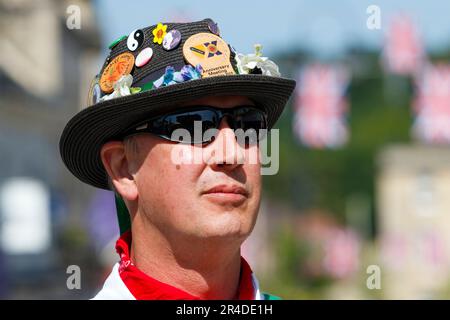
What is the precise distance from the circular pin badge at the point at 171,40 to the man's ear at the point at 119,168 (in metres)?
0.34

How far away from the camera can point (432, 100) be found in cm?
3959

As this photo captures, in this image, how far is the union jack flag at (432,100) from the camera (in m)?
39.6

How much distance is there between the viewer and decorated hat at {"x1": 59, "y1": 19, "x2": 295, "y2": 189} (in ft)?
10.2

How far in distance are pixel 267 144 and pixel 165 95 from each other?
495 mm

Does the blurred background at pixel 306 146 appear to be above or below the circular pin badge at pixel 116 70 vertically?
above

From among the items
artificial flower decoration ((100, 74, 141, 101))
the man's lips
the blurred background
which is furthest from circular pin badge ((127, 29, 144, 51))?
the blurred background

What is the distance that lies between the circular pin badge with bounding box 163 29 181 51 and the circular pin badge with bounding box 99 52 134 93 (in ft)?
0.39

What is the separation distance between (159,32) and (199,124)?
1.07 ft

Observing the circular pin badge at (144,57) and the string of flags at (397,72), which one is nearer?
the circular pin badge at (144,57)

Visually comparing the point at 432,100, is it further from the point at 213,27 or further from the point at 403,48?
the point at 213,27

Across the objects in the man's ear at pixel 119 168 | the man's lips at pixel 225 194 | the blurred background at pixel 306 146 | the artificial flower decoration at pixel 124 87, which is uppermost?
the blurred background at pixel 306 146

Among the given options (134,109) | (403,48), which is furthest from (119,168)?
(403,48)

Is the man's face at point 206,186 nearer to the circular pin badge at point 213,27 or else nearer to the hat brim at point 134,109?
the hat brim at point 134,109

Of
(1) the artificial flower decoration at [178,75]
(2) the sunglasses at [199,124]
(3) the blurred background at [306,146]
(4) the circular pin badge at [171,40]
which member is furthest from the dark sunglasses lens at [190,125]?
(3) the blurred background at [306,146]
